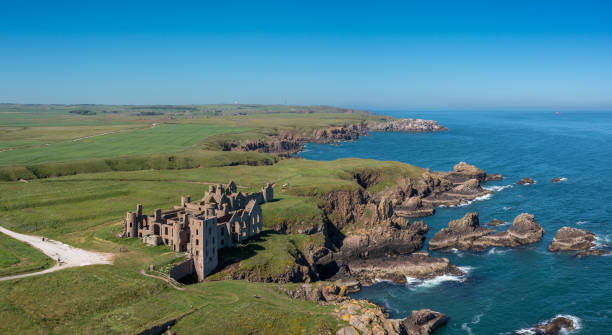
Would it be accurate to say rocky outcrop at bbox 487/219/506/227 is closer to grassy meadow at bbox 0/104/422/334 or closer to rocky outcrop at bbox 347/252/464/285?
rocky outcrop at bbox 347/252/464/285

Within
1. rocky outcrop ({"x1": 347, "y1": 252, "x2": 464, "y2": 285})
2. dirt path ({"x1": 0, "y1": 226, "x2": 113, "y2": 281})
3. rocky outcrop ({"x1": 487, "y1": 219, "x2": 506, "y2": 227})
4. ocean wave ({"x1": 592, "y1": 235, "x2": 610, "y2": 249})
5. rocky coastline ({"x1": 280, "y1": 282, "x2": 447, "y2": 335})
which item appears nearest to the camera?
rocky coastline ({"x1": 280, "y1": 282, "x2": 447, "y2": 335})

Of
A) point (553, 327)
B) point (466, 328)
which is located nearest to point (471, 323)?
point (466, 328)

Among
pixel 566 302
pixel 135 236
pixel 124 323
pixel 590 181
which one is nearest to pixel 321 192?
pixel 135 236

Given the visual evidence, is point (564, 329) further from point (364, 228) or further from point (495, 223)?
point (495, 223)

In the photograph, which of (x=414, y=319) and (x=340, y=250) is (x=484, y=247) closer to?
(x=340, y=250)

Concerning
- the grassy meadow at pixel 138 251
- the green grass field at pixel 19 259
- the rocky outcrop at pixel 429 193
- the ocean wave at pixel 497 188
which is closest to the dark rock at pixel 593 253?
the rocky outcrop at pixel 429 193

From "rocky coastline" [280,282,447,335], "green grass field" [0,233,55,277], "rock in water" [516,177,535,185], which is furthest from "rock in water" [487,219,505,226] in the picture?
"green grass field" [0,233,55,277]
